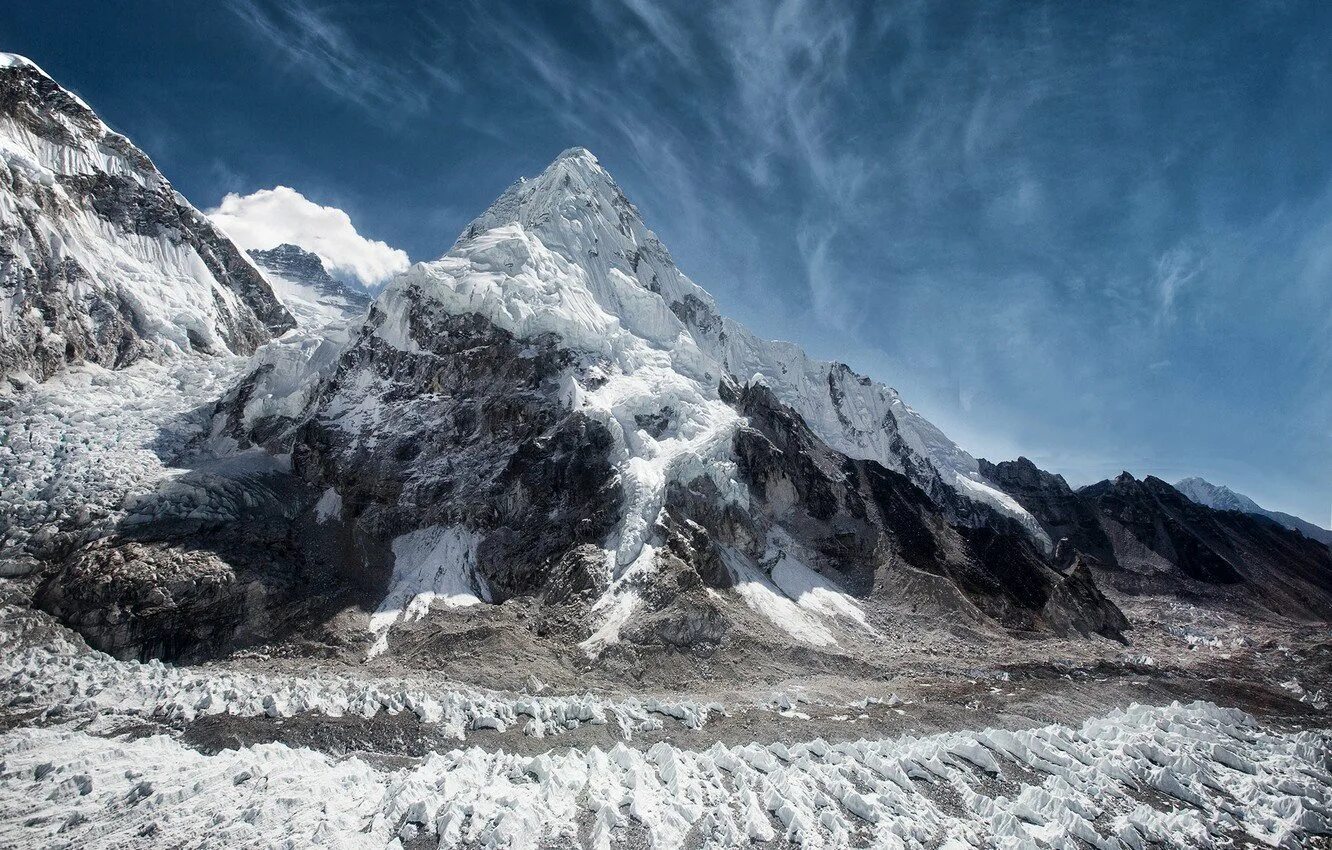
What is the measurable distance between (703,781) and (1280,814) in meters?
20.9

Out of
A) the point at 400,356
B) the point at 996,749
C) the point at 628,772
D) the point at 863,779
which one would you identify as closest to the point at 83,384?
the point at 400,356

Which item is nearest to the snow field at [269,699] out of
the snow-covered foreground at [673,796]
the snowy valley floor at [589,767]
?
the snowy valley floor at [589,767]

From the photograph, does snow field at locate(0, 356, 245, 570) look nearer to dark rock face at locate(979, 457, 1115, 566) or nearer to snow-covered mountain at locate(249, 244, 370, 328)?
snow-covered mountain at locate(249, 244, 370, 328)

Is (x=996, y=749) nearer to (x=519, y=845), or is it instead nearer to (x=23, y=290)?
(x=519, y=845)

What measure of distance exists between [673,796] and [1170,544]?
129039 millimetres

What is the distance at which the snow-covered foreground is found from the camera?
16.2m

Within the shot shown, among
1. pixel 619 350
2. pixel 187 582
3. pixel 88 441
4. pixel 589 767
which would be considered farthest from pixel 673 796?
pixel 619 350

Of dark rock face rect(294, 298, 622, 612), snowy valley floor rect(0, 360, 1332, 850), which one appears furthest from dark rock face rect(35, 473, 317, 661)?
dark rock face rect(294, 298, 622, 612)

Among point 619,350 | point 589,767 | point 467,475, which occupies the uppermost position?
point 619,350

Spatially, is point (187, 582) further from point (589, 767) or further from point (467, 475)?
point (589, 767)

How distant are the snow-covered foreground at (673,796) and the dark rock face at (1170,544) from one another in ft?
295

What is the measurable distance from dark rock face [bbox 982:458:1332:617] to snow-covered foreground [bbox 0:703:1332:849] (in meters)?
89.8

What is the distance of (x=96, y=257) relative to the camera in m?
67.1

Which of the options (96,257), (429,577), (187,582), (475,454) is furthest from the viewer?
(96,257)
